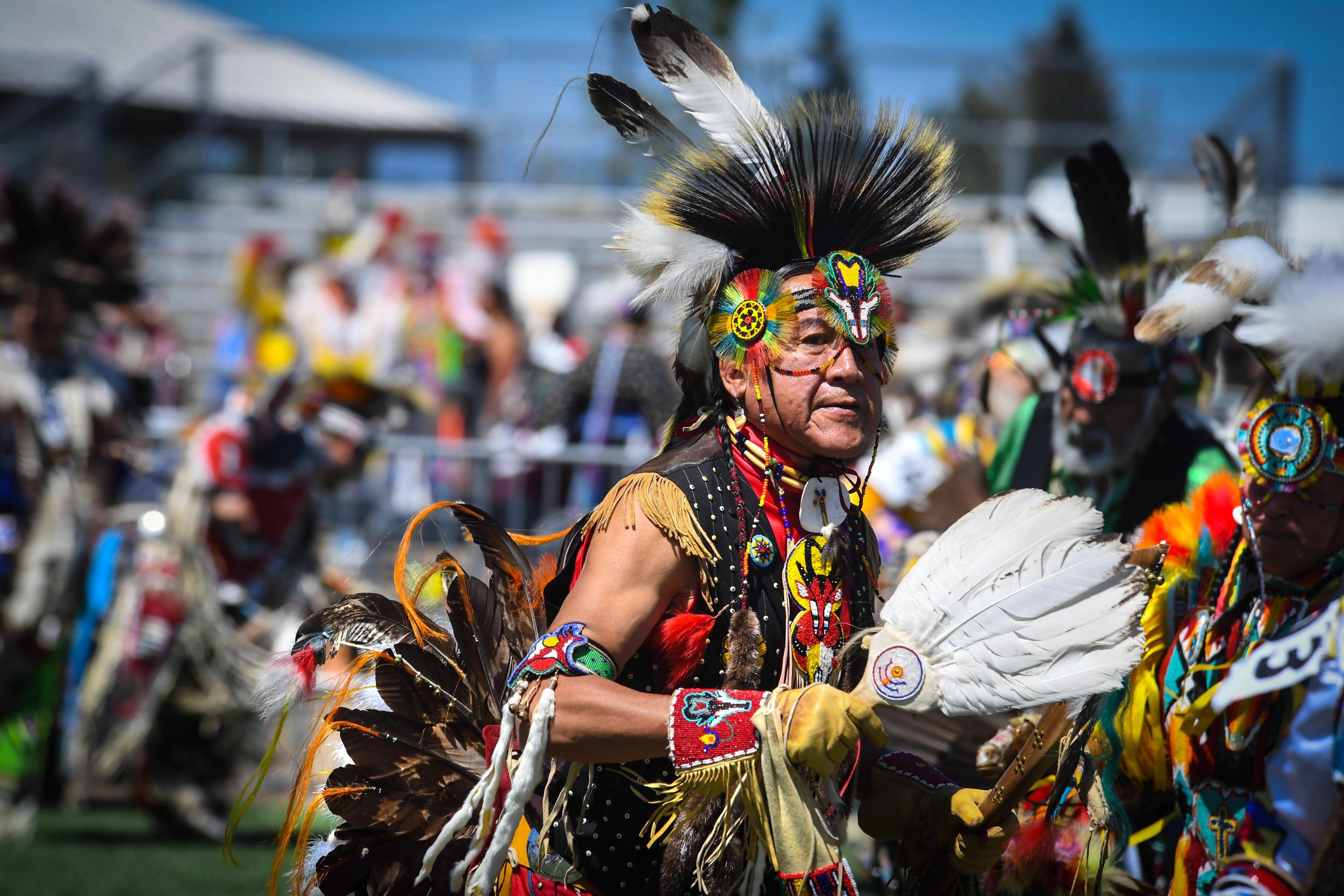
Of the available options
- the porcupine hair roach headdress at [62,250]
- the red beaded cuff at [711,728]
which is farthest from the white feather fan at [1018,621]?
the porcupine hair roach headdress at [62,250]

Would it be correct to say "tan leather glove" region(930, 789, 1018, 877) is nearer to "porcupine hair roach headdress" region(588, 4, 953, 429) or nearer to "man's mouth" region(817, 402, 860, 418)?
"man's mouth" region(817, 402, 860, 418)

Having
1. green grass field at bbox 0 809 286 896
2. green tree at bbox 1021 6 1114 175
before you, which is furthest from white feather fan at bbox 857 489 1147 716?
green tree at bbox 1021 6 1114 175

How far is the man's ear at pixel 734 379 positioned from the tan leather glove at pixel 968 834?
84 cm

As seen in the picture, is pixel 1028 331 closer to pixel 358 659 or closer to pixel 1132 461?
pixel 1132 461

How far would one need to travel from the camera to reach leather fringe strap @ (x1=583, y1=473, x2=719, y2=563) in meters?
2.21

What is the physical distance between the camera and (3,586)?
6051 millimetres

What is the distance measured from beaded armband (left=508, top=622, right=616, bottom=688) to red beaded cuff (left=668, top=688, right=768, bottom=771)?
0.45 ft

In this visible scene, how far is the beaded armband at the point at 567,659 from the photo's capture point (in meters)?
2.08

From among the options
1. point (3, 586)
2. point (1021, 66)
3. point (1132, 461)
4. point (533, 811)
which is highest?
point (1021, 66)

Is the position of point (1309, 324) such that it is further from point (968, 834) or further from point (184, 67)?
point (184, 67)

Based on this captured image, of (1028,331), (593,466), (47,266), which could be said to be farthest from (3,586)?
(1028,331)

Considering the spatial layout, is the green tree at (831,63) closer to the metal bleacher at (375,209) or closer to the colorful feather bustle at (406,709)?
the metal bleacher at (375,209)

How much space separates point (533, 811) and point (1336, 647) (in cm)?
143

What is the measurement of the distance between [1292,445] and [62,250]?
6.12 m
